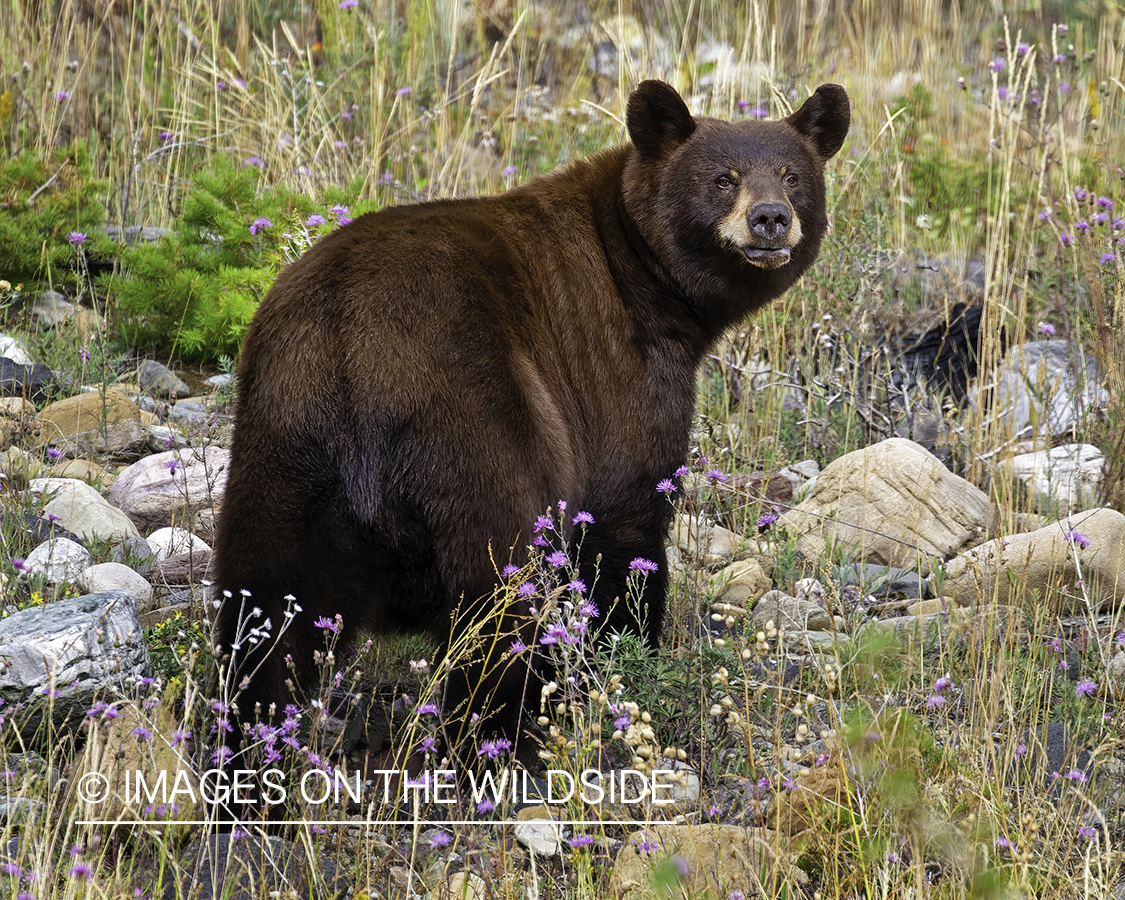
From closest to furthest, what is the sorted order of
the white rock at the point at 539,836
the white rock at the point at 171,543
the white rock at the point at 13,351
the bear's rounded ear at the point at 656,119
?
the white rock at the point at 539,836, the bear's rounded ear at the point at 656,119, the white rock at the point at 171,543, the white rock at the point at 13,351

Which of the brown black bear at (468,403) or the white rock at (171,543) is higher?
the brown black bear at (468,403)

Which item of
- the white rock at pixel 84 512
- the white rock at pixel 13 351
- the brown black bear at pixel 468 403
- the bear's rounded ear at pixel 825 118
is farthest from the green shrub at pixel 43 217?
the bear's rounded ear at pixel 825 118

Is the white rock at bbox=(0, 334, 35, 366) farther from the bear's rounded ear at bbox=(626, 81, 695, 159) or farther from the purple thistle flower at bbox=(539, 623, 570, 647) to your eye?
the purple thistle flower at bbox=(539, 623, 570, 647)

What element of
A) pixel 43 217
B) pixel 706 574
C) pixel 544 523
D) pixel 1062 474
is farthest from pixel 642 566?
pixel 43 217

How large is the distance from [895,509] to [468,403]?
7.92 feet

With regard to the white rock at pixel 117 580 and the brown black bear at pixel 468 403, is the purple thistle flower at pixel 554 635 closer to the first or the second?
the brown black bear at pixel 468 403

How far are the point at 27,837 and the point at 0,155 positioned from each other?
18.3 feet

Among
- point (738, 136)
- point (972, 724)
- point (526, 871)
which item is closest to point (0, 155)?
point (738, 136)

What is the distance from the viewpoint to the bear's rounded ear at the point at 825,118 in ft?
14.0

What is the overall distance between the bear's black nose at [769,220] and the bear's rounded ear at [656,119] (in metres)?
0.50

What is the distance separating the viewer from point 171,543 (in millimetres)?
4125

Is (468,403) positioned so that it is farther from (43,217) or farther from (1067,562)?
(43,217)

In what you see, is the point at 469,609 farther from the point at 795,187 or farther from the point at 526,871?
the point at 795,187

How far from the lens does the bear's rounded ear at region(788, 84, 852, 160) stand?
427 centimetres
